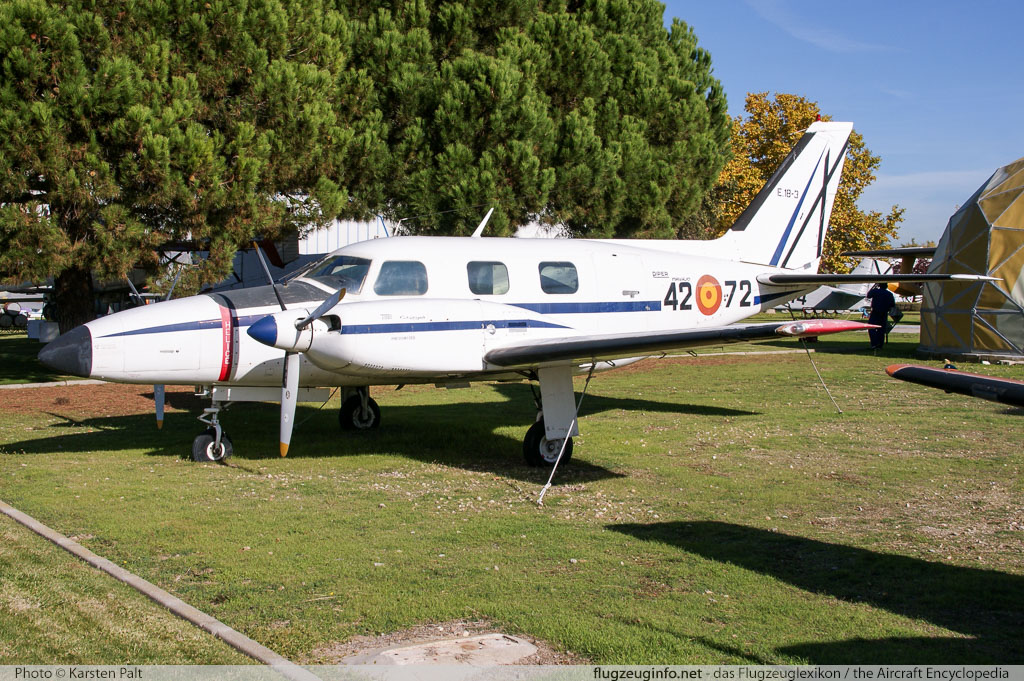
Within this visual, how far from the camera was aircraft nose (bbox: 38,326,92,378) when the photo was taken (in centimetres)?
961

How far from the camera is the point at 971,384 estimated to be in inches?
177

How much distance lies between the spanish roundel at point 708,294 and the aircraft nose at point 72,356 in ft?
28.8

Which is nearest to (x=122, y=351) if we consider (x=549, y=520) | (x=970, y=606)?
(x=549, y=520)

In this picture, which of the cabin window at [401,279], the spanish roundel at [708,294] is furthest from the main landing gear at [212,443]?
the spanish roundel at [708,294]

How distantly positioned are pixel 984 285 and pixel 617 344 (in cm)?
1896

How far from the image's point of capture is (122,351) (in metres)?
9.84

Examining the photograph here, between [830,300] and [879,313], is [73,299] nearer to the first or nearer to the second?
[879,313]

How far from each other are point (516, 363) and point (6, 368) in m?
19.5

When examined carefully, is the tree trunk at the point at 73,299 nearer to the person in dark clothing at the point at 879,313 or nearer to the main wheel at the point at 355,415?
the main wheel at the point at 355,415

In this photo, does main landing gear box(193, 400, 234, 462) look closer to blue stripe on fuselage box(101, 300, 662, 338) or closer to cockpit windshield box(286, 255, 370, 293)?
blue stripe on fuselage box(101, 300, 662, 338)

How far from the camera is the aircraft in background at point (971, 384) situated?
4.29m

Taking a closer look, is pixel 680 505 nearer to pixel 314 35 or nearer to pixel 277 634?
pixel 277 634

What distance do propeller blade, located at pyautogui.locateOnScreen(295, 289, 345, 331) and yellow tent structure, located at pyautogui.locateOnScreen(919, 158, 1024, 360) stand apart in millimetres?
20495

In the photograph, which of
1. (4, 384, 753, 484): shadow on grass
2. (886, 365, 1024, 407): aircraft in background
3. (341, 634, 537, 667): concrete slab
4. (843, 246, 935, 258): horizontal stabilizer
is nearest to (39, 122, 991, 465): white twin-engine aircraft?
(4, 384, 753, 484): shadow on grass
